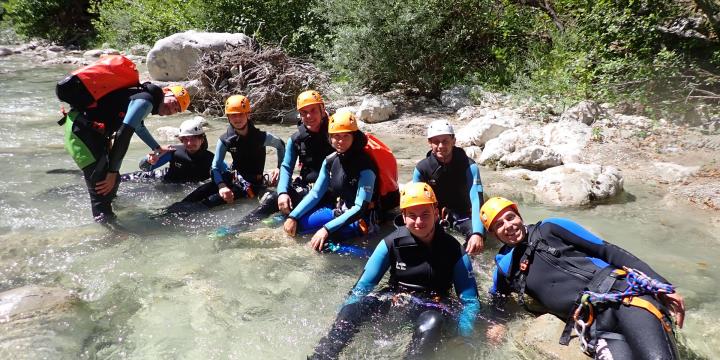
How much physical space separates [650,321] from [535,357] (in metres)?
0.70

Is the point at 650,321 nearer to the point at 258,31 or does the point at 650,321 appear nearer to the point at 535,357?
the point at 535,357

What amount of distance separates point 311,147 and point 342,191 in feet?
2.50

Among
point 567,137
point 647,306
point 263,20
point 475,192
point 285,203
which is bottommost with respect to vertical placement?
point 285,203

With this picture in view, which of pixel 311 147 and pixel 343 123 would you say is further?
pixel 311 147

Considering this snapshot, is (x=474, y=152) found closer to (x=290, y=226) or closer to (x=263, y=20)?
(x=290, y=226)

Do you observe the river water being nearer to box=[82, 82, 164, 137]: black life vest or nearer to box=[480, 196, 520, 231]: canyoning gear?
box=[480, 196, 520, 231]: canyoning gear

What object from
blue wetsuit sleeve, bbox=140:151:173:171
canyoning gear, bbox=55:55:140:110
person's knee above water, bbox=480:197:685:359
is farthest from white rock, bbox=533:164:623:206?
canyoning gear, bbox=55:55:140:110

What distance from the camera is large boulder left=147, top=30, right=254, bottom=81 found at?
→ 40.8ft

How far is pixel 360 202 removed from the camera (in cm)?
464

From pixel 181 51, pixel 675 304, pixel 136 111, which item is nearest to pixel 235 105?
pixel 136 111

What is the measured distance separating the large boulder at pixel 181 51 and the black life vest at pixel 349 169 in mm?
8460

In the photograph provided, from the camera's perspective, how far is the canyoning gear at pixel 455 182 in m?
4.62

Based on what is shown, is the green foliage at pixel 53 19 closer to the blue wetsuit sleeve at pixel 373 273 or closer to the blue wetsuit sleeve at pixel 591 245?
the blue wetsuit sleeve at pixel 373 273

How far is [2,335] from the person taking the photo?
3.35 metres
